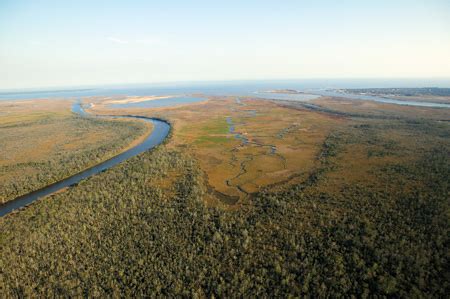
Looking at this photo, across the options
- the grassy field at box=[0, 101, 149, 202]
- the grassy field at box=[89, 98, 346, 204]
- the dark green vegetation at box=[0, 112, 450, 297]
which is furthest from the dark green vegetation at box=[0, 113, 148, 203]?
the grassy field at box=[89, 98, 346, 204]

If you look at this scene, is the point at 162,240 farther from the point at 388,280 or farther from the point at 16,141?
the point at 16,141

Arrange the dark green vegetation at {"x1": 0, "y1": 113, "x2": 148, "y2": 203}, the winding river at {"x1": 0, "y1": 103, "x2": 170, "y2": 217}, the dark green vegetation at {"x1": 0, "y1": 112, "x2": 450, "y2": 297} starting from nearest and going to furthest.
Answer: the dark green vegetation at {"x1": 0, "y1": 112, "x2": 450, "y2": 297}
the winding river at {"x1": 0, "y1": 103, "x2": 170, "y2": 217}
the dark green vegetation at {"x1": 0, "y1": 113, "x2": 148, "y2": 203}

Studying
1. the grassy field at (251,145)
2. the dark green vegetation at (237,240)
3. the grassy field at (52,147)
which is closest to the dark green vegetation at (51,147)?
the grassy field at (52,147)

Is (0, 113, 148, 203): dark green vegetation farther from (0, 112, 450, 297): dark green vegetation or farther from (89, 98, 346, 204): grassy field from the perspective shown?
(89, 98, 346, 204): grassy field

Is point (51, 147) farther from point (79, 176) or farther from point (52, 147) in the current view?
point (79, 176)

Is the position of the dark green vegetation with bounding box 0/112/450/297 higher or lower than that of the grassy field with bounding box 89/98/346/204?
lower

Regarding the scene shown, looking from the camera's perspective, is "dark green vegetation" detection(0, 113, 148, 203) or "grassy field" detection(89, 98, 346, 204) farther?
"grassy field" detection(89, 98, 346, 204)

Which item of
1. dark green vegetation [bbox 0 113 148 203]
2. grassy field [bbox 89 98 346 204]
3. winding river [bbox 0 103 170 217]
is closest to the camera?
winding river [bbox 0 103 170 217]
